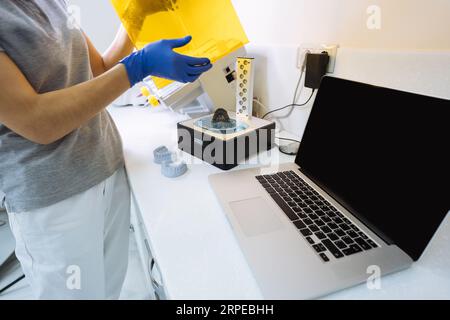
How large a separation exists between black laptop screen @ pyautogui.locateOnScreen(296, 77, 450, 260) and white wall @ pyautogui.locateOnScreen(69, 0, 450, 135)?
123 millimetres

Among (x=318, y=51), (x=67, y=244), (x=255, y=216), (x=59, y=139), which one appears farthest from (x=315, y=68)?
(x=67, y=244)

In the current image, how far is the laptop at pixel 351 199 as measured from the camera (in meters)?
0.37

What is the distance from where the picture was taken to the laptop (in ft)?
1.22

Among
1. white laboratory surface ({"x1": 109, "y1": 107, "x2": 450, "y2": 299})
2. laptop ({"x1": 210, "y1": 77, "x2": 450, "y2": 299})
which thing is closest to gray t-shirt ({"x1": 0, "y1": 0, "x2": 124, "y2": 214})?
white laboratory surface ({"x1": 109, "y1": 107, "x2": 450, "y2": 299})

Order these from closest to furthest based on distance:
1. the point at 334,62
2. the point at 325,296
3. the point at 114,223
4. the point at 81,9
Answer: the point at 325,296 < the point at 334,62 < the point at 114,223 < the point at 81,9

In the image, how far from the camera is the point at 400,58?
54 centimetres

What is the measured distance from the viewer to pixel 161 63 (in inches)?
25.7

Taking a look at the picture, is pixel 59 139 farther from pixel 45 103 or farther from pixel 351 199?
pixel 351 199

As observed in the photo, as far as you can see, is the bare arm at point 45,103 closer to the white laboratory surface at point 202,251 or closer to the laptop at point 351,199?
the white laboratory surface at point 202,251

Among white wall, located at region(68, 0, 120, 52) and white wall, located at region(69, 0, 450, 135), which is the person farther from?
white wall, located at region(68, 0, 120, 52)

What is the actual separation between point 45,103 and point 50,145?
142mm
